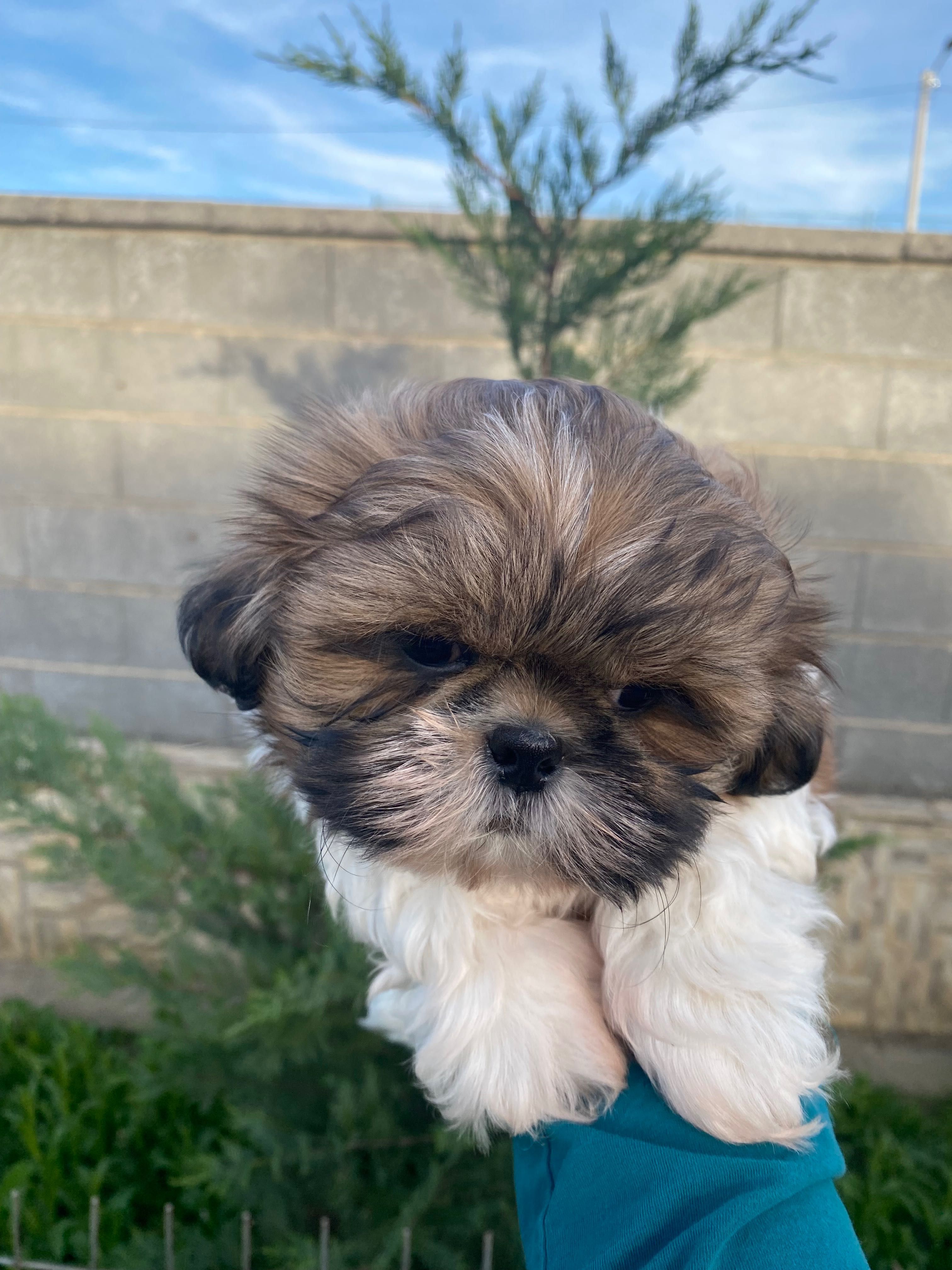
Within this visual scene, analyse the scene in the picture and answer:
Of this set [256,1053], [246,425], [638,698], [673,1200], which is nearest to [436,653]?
[638,698]

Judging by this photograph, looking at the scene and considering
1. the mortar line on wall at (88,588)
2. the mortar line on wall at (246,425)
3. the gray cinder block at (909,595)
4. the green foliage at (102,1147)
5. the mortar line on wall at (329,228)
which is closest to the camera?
the green foliage at (102,1147)

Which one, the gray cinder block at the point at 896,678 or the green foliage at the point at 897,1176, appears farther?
the gray cinder block at the point at 896,678

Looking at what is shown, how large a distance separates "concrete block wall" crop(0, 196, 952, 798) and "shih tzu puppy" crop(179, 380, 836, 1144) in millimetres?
3137

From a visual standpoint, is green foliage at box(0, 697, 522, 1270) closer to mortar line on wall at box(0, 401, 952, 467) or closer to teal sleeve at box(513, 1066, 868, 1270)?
teal sleeve at box(513, 1066, 868, 1270)

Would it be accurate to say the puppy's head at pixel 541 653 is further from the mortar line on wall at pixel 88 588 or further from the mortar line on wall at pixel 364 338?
the mortar line on wall at pixel 88 588

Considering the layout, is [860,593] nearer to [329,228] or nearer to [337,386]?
[337,386]

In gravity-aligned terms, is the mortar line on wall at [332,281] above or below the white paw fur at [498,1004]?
above

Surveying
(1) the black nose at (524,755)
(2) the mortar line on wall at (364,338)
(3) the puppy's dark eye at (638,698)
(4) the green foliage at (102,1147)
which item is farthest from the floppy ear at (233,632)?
(2) the mortar line on wall at (364,338)

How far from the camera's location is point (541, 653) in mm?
1174

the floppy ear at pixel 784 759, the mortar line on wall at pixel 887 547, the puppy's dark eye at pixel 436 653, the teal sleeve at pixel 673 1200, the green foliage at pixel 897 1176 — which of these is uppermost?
the puppy's dark eye at pixel 436 653

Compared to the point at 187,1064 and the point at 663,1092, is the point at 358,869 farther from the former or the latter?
the point at 187,1064

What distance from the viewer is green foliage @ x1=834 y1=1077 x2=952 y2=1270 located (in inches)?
128

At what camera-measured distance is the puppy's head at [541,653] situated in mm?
1148

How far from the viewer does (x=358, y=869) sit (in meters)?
1.62
